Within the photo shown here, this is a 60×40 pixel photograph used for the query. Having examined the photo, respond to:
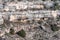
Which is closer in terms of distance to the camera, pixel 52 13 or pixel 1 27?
pixel 1 27

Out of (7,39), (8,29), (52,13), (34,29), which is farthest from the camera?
(52,13)

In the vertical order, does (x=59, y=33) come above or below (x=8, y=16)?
below

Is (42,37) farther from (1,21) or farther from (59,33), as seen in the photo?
(1,21)

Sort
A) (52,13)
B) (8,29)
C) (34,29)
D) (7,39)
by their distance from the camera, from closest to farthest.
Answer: (7,39) < (8,29) < (34,29) < (52,13)

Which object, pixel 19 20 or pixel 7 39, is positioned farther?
pixel 19 20

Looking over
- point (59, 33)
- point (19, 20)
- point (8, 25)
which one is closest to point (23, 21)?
point (19, 20)

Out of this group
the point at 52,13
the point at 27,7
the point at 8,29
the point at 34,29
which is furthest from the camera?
the point at 27,7

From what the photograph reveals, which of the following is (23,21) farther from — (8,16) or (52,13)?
(52,13)

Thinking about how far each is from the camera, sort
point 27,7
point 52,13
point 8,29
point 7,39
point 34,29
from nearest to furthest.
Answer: point 7,39 < point 8,29 < point 34,29 < point 52,13 < point 27,7

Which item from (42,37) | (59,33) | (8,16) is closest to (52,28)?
Result: (59,33)
